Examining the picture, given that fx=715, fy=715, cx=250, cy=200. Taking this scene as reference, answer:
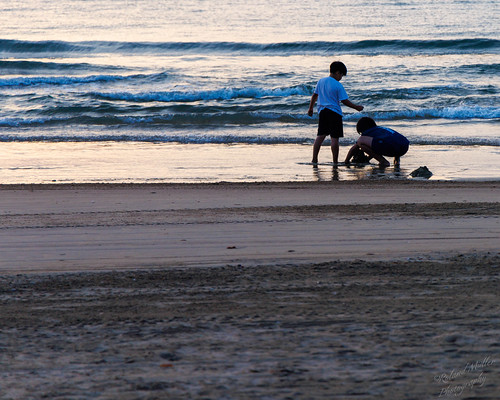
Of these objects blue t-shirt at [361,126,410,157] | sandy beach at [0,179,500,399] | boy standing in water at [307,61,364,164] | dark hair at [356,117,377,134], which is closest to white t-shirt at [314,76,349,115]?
boy standing in water at [307,61,364,164]

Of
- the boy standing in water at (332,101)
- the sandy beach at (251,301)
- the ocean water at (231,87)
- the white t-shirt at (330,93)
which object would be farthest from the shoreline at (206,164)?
the sandy beach at (251,301)

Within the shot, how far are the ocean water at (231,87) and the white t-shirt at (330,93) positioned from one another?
2.65 ft

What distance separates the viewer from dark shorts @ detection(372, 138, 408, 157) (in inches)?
362

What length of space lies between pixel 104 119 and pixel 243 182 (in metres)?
7.05

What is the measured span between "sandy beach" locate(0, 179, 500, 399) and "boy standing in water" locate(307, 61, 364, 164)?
2.96 m

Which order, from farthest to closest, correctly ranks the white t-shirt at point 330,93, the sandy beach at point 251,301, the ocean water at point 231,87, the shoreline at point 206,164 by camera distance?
the ocean water at point 231,87, the white t-shirt at point 330,93, the shoreline at point 206,164, the sandy beach at point 251,301

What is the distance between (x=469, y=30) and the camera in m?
31.8

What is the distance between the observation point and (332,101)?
9359mm

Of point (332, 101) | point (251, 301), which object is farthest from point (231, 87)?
point (251, 301)

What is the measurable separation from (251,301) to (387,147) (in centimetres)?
591

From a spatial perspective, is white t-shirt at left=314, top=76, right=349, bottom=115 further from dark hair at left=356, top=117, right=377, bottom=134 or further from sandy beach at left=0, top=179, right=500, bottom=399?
sandy beach at left=0, top=179, right=500, bottom=399

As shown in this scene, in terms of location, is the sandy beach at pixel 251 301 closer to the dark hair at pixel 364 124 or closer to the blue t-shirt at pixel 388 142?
the blue t-shirt at pixel 388 142

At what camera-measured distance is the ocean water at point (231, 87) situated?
1027cm

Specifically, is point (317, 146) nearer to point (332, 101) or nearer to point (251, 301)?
point (332, 101)
